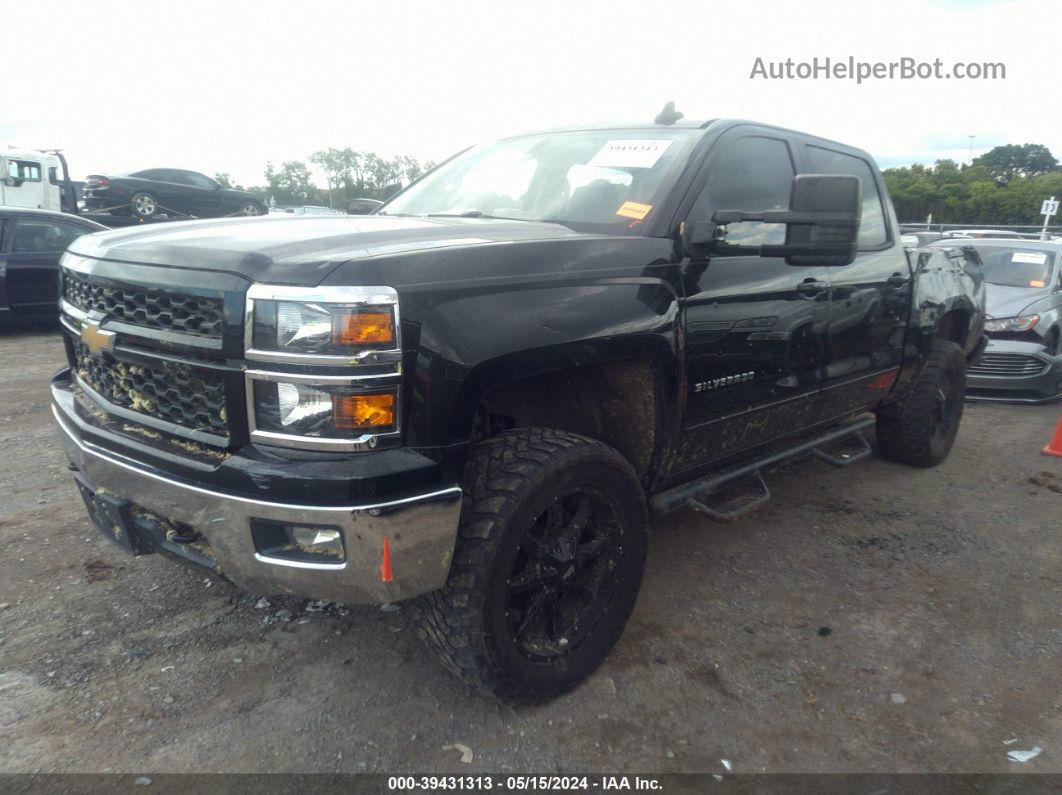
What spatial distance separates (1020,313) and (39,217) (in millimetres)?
10250

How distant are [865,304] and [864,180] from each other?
907mm

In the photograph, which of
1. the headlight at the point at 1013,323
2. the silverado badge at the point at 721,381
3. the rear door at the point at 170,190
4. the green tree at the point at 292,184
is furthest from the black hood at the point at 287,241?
the green tree at the point at 292,184

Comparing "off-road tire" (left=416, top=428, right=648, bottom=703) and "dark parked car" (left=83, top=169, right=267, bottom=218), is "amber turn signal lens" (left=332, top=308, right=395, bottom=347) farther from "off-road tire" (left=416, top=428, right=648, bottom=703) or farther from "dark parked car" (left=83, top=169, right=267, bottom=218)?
"dark parked car" (left=83, top=169, right=267, bottom=218)

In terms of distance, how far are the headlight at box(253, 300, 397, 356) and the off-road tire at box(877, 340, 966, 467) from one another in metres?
3.83

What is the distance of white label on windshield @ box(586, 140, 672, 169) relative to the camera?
121 inches

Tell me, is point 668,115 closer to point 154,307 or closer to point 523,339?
point 523,339

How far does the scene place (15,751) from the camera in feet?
7.44

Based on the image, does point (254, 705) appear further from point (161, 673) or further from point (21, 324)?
point (21, 324)

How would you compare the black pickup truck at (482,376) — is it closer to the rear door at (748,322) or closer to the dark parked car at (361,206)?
the rear door at (748,322)

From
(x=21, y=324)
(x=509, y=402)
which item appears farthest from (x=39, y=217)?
(x=509, y=402)

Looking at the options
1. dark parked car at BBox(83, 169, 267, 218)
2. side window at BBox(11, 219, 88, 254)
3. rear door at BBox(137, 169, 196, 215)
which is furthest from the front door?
side window at BBox(11, 219, 88, 254)

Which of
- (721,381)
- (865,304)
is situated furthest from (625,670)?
(865,304)

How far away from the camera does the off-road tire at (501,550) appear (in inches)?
87.4

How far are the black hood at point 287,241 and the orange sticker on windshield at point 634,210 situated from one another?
237 millimetres
